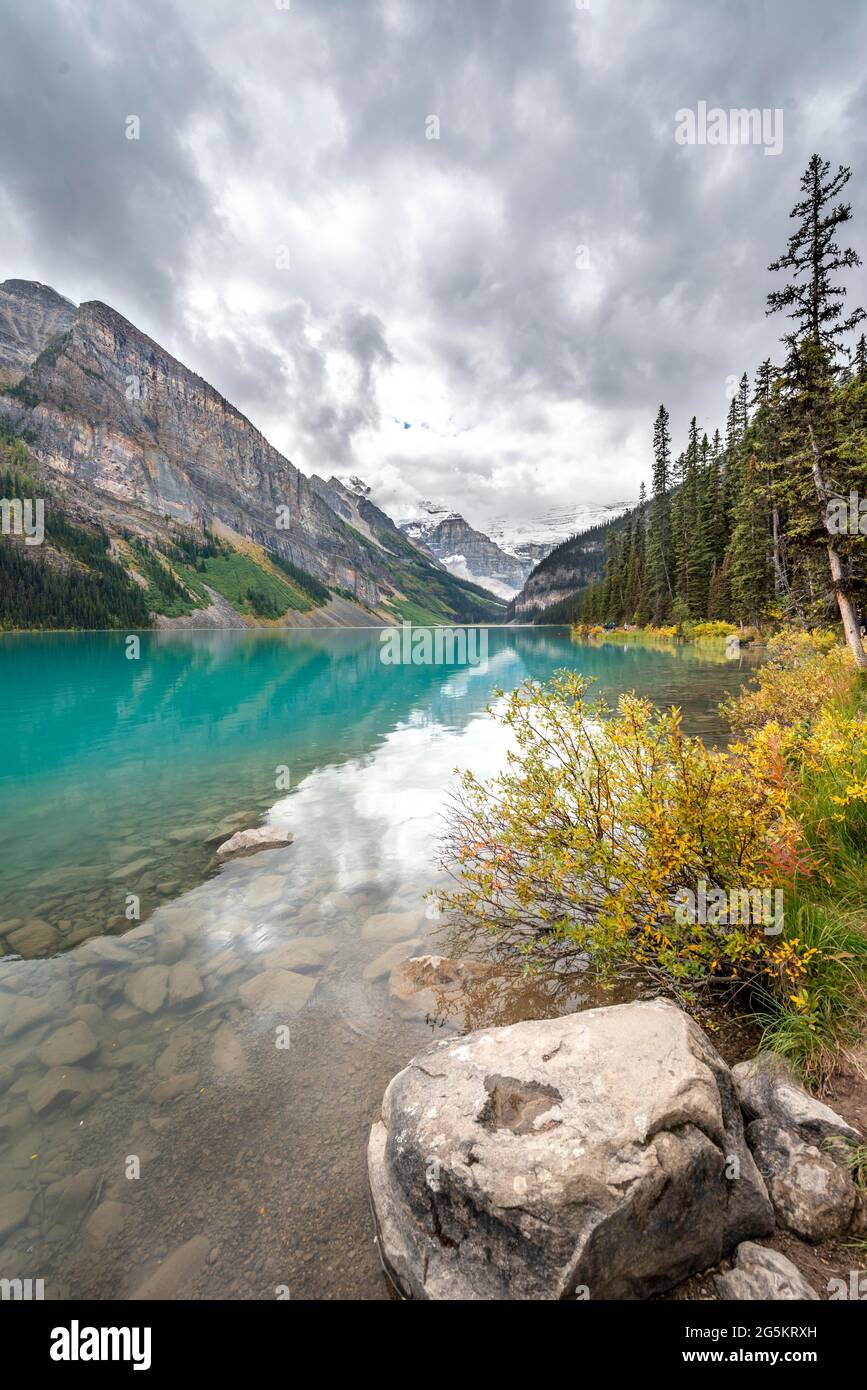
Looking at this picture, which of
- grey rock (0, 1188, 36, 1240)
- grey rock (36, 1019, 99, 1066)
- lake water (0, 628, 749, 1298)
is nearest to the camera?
lake water (0, 628, 749, 1298)

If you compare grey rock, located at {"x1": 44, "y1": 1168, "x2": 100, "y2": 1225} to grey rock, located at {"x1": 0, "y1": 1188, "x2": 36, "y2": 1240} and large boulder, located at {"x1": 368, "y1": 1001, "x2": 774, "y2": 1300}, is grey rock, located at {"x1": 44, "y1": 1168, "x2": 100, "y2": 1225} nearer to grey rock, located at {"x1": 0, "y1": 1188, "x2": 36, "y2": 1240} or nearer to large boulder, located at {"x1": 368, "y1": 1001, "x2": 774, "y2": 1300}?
grey rock, located at {"x1": 0, "y1": 1188, "x2": 36, "y2": 1240}

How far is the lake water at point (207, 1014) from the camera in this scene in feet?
14.1

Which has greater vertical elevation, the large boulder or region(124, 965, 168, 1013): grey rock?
the large boulder

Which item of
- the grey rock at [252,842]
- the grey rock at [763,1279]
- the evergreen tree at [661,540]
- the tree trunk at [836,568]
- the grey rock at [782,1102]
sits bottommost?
the grey rock at [252,842]

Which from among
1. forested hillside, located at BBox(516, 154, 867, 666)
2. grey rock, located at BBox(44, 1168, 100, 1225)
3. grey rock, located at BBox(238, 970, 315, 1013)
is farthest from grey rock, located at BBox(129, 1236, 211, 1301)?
forested hillside, located at BBox(516, 154, 867, 666)

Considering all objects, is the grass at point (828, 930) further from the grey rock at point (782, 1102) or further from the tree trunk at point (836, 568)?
the tree trunk at point (836, 568)

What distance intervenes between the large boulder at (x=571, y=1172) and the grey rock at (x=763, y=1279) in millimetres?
151

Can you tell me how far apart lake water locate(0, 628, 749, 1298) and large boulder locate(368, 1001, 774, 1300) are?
0.90 metres

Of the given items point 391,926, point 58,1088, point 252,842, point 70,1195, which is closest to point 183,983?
point 58,1088

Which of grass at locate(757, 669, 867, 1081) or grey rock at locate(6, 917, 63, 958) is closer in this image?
grass at locate(757, 669, 867, 1081)

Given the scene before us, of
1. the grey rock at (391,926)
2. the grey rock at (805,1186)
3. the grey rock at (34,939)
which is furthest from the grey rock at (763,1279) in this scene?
the grey rock at (34,939)

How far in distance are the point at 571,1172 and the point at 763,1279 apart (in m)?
1.26

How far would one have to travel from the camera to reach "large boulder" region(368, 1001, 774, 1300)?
319 centimetres
